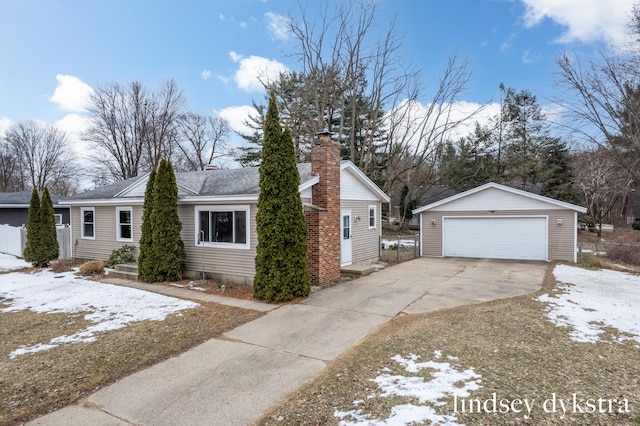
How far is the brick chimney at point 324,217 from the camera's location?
29.6ft

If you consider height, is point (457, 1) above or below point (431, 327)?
above

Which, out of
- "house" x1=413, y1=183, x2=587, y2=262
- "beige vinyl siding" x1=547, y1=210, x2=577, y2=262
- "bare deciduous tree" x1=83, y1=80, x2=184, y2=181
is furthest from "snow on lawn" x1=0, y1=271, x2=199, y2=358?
"bare deciduous tree" x1=83, y1=80, x2=184, y2=181

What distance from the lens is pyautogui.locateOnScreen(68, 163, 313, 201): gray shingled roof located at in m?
9.48

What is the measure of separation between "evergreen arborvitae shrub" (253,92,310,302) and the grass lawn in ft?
3.21

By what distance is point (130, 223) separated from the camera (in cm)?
A: 1152

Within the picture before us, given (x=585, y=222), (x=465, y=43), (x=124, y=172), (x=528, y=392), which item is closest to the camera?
(x=528, y=392)

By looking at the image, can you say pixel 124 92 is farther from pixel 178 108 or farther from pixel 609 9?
pixel 609 9

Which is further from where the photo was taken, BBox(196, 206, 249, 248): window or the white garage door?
the white garage door

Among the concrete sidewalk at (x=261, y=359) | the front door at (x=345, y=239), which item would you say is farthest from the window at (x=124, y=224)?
the front door at (x=345, y=239)

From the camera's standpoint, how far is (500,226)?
14.2 metres

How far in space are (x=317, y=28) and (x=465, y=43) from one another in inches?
397

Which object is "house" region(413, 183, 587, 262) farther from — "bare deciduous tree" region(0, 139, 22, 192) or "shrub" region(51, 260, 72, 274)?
"bare deciduous tree" region(0, 139, 22, 192)

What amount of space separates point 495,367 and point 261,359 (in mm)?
2972

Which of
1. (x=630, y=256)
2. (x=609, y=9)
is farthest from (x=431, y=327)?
(x=609, y=9)
